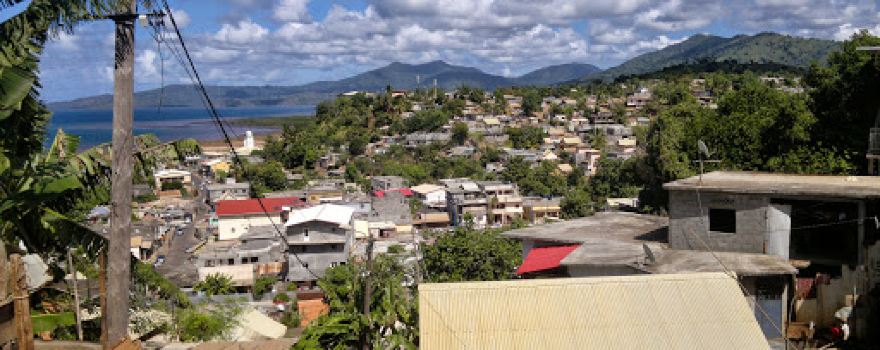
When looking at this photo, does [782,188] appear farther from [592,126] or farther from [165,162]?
[592,126]

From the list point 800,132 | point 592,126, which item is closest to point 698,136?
point 800,132

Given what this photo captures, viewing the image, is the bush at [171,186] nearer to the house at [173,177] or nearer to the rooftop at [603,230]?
the house at [173,177]

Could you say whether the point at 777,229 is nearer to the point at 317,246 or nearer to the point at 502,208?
the point at 317,246

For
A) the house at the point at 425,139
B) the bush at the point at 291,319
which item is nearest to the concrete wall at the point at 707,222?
the bush at the point at 291,319

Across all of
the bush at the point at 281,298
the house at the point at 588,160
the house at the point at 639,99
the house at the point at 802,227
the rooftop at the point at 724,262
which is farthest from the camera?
the house at the point at 639,99

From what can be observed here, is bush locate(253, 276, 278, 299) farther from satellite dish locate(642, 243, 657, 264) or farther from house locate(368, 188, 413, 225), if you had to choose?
satellite dish locate(642, 243, 657, 264)
